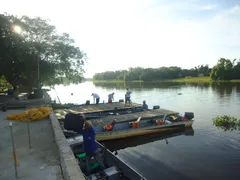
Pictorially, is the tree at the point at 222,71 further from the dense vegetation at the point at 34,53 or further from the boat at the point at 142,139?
the boat at the point at 142,139

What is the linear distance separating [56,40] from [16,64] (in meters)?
7.03

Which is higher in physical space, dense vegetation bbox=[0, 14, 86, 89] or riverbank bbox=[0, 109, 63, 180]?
dense vegetation bbox=[0, 14, 86, 89]

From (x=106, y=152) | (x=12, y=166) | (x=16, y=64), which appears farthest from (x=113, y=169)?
(x=16, y=64)

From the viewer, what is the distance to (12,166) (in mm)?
6391

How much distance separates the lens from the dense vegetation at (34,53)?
22.1m

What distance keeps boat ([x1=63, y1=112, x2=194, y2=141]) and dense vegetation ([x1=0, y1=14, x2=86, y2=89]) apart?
1379 cm

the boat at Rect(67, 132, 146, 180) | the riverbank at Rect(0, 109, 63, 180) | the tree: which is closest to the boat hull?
the riverbank at Rect(0, 109, 63, 180)

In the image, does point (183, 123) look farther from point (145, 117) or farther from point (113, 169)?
point (113, 169)

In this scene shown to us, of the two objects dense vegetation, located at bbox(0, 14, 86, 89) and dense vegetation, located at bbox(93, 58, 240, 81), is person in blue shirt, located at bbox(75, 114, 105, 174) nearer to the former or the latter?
dense vegetation, located at bbox(0, 14, 86, 89)

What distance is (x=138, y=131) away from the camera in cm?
1537

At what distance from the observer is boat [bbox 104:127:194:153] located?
1451 cm

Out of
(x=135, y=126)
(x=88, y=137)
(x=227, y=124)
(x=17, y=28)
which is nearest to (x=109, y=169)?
(x=88, y=137)

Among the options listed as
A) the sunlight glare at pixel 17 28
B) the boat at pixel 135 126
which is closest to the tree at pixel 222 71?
the boat at pixel 135 126

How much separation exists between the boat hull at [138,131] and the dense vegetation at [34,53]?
1487 cm
